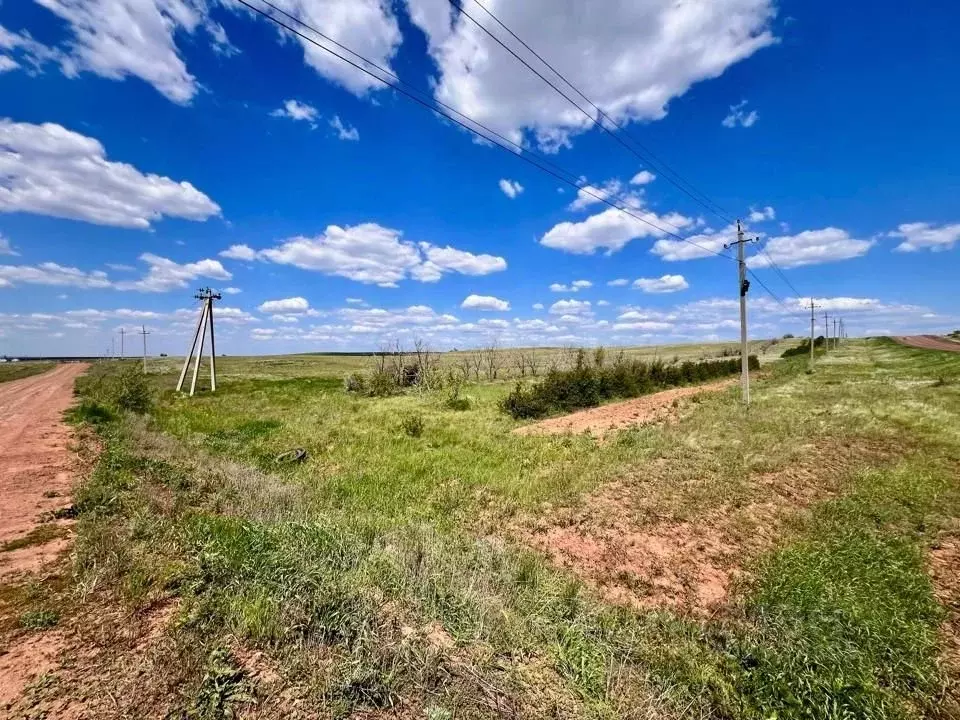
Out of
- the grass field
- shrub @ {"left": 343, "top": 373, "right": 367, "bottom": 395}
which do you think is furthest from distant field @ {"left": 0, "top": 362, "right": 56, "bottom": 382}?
the grass field

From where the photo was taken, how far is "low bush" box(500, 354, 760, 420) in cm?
2370

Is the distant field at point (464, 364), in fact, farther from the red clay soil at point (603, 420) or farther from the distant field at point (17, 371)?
the red clay soil at point (603, 420)

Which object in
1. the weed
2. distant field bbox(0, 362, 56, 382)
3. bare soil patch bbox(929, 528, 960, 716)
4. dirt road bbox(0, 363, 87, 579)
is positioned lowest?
bare soil patch bbox(929, 528, 960, 716)

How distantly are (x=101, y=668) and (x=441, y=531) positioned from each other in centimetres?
496

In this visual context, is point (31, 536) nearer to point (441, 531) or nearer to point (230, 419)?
point (441, 531)

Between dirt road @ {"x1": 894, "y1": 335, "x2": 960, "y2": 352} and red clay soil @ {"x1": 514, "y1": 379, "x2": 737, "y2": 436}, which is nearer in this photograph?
red clay soil @ {"x1": 514, "y1": 379, "x2": 737, "y2": 436}

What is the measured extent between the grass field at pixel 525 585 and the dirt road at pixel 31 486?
478 mm

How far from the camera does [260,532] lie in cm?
599

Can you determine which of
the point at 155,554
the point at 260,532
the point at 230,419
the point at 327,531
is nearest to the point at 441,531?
the point at 327,531

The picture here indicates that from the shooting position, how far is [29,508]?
23.6 feet

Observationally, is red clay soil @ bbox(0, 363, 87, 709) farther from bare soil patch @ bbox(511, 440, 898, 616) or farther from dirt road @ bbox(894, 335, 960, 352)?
dirt road @ bbox(894, 335, 960, 352)

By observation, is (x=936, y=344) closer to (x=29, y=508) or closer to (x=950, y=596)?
(x=950, y=596)

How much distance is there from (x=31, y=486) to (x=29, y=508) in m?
1.76

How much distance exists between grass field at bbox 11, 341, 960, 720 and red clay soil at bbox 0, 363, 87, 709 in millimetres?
283
